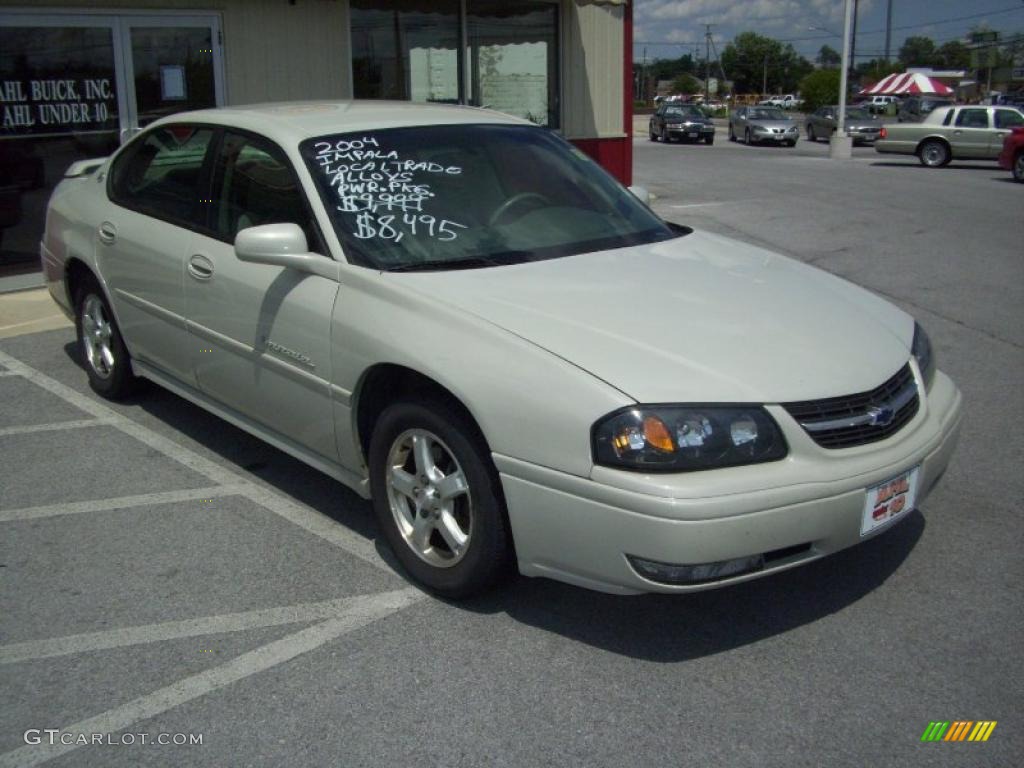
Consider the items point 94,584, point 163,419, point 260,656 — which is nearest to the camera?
point 260,656

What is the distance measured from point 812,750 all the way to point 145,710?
6.22 ft

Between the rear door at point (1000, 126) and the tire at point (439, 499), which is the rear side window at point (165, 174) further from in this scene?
the rear door at point (1000, 126)

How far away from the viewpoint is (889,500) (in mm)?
3549

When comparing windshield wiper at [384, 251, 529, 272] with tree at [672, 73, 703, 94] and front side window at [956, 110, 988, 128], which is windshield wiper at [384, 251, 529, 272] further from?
tree at [672, 73, 703, 94]

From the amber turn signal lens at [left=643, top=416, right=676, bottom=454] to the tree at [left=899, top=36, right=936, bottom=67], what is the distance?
14822cm

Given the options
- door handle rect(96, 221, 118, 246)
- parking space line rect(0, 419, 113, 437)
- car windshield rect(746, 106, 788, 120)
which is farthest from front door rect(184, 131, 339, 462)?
car windshield rect(746, 106, 788, 120)

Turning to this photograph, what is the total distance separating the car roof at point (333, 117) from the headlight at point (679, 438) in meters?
2.11

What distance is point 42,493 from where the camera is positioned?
4.92 meters

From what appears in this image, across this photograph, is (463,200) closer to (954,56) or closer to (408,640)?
(408,640)

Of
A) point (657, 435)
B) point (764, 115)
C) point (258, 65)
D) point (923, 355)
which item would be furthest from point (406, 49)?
point (764, 115)

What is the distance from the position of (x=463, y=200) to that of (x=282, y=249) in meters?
0.79

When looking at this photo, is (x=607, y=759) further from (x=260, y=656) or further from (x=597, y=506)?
(x=260, y=656)

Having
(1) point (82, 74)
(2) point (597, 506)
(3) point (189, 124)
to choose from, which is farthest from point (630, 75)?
(2) point (597, 506)

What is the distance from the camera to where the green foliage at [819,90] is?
7062 centimetres
